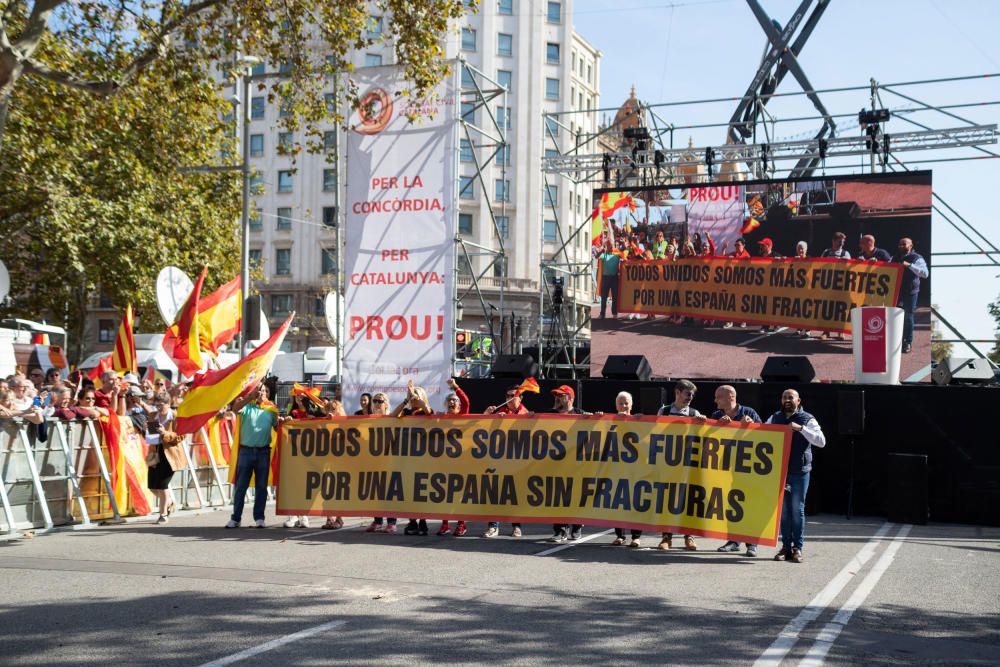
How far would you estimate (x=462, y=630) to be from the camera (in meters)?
6.91

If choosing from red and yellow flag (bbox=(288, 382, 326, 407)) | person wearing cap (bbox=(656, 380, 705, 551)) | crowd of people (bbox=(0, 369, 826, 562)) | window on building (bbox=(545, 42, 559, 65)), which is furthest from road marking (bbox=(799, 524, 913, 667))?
window on building (bbox=(545, 42, 559, 65))

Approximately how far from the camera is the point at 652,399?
52.0ft

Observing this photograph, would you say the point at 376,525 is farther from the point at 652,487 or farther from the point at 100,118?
the point at 100,118

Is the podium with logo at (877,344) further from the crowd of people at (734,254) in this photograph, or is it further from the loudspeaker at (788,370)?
the crowd of people at (734,254)

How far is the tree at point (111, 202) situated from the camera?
2130 cm

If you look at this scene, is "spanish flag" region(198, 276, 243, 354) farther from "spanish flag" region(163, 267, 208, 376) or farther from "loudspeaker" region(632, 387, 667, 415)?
"loudspeaker" region(632, 387, 667, 415)

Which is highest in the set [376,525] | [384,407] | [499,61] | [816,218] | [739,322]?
[499,61]

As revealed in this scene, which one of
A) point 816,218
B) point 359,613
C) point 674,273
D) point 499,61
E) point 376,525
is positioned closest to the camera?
point 359,613

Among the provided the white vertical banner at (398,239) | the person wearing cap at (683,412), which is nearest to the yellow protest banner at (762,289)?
the white vertical banner at (398,239)

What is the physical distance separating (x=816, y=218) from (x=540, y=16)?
5910 cm

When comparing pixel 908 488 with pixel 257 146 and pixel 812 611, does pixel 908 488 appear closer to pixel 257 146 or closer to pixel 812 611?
pixel 812 611

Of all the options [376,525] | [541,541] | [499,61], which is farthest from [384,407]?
[499,61]

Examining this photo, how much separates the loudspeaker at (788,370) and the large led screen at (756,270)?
3331mm

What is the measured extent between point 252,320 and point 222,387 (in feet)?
16.4
